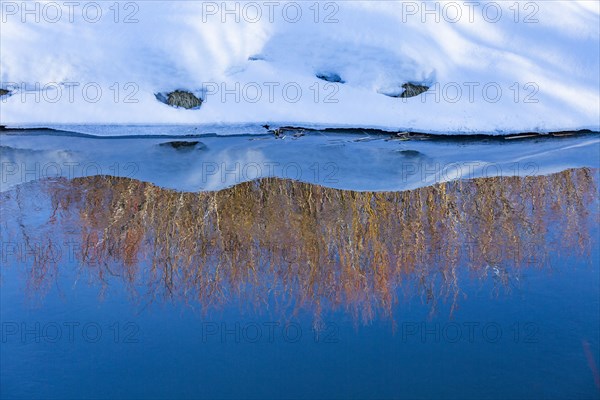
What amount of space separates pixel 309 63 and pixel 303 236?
268 cm

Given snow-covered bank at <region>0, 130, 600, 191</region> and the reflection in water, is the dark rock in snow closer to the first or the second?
snow-covered bank at <region>0, 130, 600, 191</region>

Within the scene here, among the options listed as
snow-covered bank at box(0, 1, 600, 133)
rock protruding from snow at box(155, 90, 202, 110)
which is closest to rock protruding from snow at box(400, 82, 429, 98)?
snow-covered bank at box(0, 1, 600, 133)

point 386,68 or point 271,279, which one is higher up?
point 386,68

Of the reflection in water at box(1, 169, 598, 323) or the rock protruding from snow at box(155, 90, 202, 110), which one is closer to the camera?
the reflection in water at box(1, 169, 598, 323)

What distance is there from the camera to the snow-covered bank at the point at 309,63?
7.24 meters

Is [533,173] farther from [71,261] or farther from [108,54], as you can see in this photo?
[108,54]

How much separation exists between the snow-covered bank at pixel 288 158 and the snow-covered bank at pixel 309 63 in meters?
0.18

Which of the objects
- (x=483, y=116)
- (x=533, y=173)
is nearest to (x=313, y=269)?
(x=533, y=173)

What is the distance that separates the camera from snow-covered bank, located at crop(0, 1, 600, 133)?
7242 millimetres

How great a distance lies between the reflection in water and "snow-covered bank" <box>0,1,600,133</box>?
119 cm

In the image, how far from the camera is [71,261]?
5246 mm

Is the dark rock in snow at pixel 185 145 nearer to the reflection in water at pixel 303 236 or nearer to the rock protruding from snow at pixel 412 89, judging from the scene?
the reflection in water at pixel 303 236

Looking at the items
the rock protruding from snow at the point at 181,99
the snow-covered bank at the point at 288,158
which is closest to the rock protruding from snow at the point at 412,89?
the snow-covered bank at the point at 288,158

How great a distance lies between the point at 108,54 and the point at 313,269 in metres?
3.83
